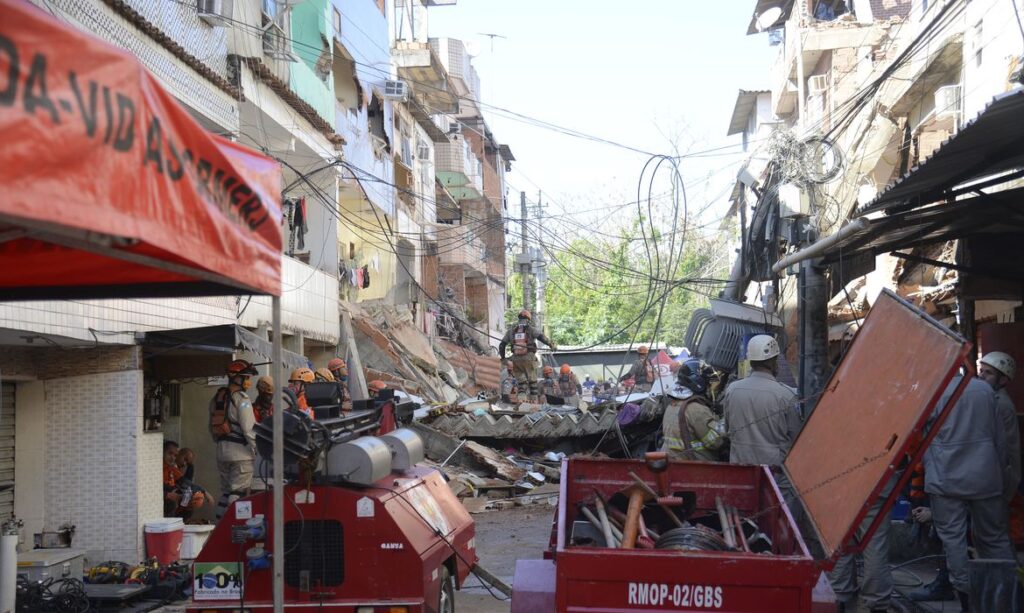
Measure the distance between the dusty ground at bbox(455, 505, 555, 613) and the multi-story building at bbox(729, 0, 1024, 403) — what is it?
3.91 m

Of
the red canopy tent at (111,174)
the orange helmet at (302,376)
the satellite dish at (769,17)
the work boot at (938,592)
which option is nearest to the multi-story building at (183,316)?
the orange helmet at (302,376)

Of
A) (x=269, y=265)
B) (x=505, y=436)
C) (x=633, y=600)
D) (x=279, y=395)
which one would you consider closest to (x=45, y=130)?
(x=269, y=265)

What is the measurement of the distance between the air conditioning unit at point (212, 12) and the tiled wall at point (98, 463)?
210 inches

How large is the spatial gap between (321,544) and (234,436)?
16.1ft

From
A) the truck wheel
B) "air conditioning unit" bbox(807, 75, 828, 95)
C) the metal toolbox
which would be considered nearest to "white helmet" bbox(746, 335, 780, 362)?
the truck wheel

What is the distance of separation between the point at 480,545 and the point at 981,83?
12740 mm

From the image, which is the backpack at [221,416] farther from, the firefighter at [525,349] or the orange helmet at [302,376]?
the firefighter at [525,349]

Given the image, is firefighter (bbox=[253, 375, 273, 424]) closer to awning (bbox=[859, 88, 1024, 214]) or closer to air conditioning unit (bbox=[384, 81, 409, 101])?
awning (bbox=[859, 88, 1024, 214])

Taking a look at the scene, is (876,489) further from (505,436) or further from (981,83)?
(981,83)

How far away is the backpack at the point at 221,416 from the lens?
10812mm

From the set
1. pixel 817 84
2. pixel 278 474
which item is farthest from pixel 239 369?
pixel 817 84

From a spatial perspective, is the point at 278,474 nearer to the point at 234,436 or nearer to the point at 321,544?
the point at 321,544

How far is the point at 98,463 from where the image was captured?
11.2 meters

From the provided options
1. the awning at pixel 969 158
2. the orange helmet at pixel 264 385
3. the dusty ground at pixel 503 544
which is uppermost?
the awning at pixel 969 158
